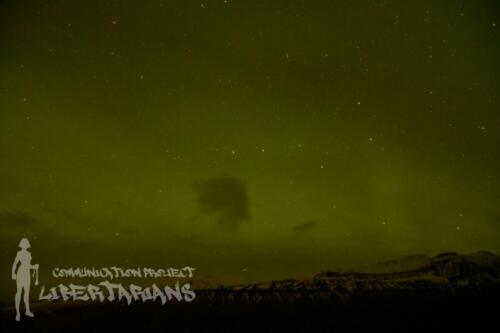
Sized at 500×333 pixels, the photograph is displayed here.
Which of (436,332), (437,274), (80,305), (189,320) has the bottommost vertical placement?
(436,332)

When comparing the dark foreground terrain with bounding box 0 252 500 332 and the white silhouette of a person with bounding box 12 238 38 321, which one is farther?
the dark foreground terrain with bounding box 0 252 500 332

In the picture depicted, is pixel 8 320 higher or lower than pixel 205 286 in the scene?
lower

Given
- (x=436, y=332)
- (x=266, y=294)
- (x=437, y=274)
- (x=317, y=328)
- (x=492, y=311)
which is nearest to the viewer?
(x=436, y=332)

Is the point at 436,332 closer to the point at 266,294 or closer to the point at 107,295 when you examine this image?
the point at 107,295

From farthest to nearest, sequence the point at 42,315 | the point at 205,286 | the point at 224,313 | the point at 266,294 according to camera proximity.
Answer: the point at 205,286, the point at 266,294, the point at 224,313, the point at 42,315

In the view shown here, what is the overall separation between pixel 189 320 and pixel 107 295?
3.73 m

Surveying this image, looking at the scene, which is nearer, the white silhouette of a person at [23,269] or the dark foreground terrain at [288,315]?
the white silhouette of a person at [23,269]

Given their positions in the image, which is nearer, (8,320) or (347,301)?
(8,320)

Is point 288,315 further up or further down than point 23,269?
further down

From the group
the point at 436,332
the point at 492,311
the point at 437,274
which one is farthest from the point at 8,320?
the point at 437,274

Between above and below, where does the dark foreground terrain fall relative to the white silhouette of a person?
below

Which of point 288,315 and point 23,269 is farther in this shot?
point 288,315

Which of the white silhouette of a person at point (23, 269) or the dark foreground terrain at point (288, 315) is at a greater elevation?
the white silhouette of a person at point (23, 269)

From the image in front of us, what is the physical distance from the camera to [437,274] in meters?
109
